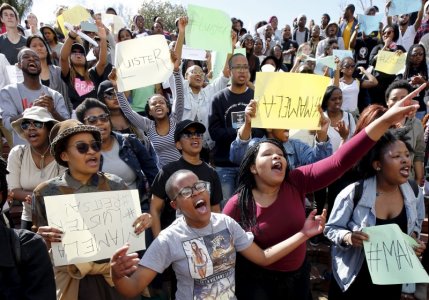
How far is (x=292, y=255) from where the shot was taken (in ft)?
8.54

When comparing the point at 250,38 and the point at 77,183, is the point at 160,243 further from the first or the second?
the point at 250,38

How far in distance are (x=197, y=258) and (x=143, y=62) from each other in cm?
251

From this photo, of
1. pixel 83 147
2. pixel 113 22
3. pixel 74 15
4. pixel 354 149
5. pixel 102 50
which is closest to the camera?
pixel 354 149

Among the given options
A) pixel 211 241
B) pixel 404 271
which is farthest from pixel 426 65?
pixel 211 241

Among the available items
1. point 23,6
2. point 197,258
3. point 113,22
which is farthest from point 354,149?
point 23,6

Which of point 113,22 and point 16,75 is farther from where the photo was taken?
point 113,22

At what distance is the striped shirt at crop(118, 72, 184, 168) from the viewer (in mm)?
4223

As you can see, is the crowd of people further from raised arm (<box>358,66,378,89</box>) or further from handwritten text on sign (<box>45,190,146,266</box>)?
raised arm (<box>358,66,378,89</box>)

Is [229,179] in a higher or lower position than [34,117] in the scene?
lower

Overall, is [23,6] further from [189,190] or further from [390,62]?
[189,190]

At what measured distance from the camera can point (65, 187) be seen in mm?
2480

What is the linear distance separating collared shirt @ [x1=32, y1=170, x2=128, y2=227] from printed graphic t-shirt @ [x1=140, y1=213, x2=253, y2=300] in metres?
0.55

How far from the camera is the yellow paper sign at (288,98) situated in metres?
2.94

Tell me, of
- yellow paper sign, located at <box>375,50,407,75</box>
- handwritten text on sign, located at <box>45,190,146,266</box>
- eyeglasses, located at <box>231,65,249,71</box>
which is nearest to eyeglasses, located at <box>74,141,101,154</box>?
handwritten text on sign, located at <box>45,190,146,266</box>
